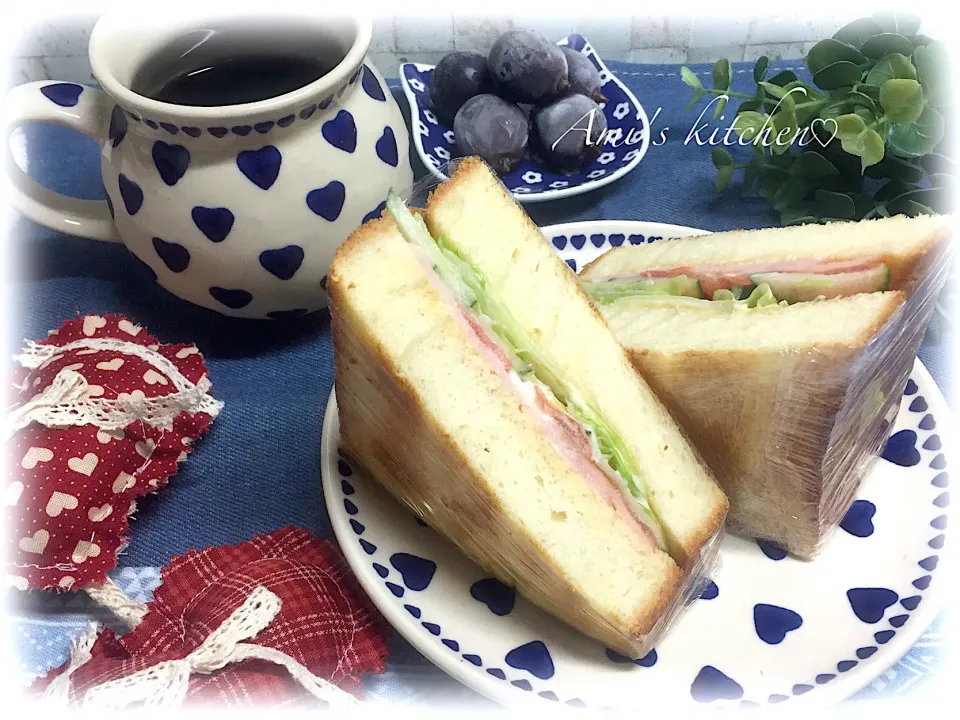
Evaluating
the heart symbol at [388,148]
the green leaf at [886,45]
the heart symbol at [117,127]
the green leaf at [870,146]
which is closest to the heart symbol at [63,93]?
the heart symbol at [117,127]

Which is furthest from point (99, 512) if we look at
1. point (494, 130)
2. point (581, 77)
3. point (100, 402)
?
point (581, 77)

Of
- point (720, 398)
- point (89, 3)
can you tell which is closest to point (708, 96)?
point (720, 398)

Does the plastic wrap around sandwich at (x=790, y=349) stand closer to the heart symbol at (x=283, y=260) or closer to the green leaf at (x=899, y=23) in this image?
the heart symbol at (x=283, y=260)

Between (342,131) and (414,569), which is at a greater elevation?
(342,131)

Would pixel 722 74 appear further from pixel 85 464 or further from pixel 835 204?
pixel 85 464

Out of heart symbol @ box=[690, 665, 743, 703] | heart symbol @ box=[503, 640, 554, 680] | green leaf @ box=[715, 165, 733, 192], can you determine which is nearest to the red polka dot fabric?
heart symbol @ box=[503, 640, 554, 680]

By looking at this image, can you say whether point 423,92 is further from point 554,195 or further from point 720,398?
point 720,398
